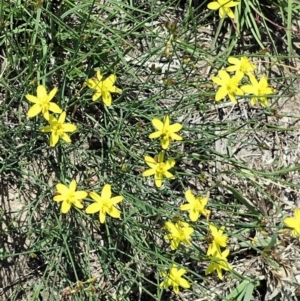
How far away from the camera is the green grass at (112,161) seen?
8.07 feet

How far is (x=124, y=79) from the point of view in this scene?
8.98 ft

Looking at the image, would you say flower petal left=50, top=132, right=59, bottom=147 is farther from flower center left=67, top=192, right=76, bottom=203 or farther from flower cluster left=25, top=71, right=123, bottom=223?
flower center left=67, top=192, right=76, bottom=203

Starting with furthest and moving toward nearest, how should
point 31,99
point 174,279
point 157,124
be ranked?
point 174,279 < point 157,124 < point 31,99

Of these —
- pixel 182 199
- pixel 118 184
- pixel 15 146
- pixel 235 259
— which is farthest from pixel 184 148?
pixel 15 146

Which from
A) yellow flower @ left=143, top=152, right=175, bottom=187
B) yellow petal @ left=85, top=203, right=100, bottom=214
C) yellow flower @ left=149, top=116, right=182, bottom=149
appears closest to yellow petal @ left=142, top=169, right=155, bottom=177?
yellow flower @ left=143, top=152, right=175, bottom=187

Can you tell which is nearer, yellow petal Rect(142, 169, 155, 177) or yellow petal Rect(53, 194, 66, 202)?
yellow petal Rect(53, 194, 66, 202)

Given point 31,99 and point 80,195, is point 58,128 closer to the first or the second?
point 31,99

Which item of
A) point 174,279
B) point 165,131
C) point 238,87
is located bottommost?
point 174,279

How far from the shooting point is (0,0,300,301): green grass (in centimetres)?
246

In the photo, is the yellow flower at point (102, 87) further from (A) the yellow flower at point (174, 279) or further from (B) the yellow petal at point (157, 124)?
(A) the yellow flower at point (174, 279)

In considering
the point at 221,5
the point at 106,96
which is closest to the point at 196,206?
the point at 106,96

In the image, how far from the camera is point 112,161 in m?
2.60

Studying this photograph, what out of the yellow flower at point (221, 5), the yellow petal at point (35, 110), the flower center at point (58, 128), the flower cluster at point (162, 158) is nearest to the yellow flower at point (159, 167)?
the flower cluster at point (162, 158)

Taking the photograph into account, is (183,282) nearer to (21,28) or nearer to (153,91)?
(153,91)
